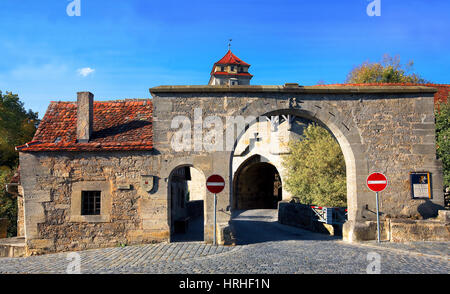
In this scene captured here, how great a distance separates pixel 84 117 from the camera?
12.7 metres

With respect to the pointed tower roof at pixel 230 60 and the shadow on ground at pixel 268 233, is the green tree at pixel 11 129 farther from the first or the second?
the pointed tower roof at pixel 230 60

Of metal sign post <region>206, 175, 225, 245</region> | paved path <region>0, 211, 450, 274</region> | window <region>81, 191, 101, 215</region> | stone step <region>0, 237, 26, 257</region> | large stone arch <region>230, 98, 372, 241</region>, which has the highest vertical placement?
large stone arch <region>230, 98, 372, 241</region>

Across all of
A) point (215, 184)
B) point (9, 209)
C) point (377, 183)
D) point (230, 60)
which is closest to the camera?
point (215, 184)

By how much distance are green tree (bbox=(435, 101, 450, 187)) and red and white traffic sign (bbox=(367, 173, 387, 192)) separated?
345 inches

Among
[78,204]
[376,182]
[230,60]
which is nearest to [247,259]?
[376,182]

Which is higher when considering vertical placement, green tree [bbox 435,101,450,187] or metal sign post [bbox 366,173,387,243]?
green tree [bbox 435,101,450,187]

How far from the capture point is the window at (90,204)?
1205cm

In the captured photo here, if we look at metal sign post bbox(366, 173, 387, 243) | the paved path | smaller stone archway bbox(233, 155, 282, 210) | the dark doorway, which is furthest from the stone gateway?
the dark doorway

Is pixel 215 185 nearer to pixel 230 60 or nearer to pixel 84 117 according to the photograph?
pixel 84 117

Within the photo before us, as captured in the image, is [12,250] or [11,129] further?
[11,129]

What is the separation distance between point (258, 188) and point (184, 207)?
1260 cm

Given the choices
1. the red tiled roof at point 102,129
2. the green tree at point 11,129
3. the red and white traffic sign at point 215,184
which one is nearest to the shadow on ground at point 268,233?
the red and white traffic sign at point 215,184

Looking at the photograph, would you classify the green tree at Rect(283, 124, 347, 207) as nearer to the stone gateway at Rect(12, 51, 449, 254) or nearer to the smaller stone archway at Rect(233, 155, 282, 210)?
the stone gateway at Rect(12, 51, 449, 254)

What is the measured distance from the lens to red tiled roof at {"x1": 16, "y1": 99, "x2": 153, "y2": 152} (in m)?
12.0
